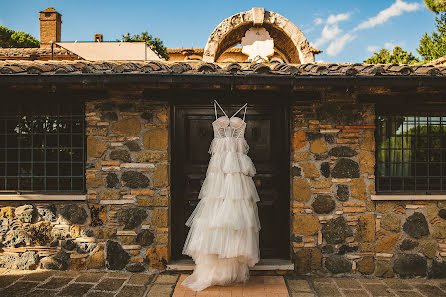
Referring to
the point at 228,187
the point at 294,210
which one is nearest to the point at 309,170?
the point at 294,210

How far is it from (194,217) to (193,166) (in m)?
0.81

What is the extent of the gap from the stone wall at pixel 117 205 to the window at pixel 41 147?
27cm

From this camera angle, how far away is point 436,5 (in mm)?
14234

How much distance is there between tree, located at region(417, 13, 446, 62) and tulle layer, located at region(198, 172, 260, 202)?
1393 cm

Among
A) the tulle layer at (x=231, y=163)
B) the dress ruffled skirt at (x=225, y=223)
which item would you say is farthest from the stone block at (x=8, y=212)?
the tulle layer at (x=231, y=163)

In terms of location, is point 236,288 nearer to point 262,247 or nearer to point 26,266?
point 262,247

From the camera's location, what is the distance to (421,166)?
426 cm

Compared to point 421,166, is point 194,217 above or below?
below

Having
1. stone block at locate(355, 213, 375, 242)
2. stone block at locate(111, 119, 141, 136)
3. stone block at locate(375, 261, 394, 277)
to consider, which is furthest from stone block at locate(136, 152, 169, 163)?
stone block at locate(375, 261, 394, 277)

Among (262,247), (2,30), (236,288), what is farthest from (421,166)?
(2,30)

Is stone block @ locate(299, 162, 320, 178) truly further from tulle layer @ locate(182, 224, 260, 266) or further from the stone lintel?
the stone lintel

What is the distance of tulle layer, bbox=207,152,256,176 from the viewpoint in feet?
12.2

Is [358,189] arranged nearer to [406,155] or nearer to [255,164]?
[406,155]

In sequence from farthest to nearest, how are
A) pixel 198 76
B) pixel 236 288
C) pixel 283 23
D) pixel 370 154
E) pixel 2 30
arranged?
pixel 2 30
pixel 283 23
pixel 370 154
pixel 236 288
pixel 198 76
